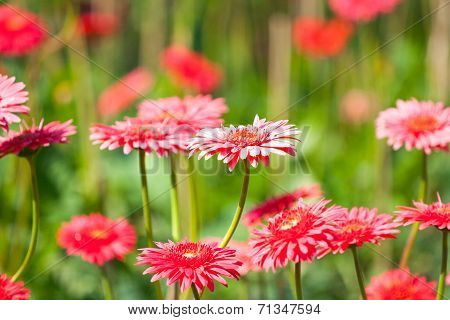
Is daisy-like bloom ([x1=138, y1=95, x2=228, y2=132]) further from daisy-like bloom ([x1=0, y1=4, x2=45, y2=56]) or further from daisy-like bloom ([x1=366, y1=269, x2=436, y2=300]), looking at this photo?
daisy-like bloom ([x1=0, y1=4, x2=45, y2=56])

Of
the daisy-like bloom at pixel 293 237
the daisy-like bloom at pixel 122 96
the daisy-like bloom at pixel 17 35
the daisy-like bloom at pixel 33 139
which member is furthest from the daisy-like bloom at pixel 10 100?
the daisy-like bloom at pixel 122 96

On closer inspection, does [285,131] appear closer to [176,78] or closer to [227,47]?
[176,78]

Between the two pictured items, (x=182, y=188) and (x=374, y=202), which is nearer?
(x=182, y=188)

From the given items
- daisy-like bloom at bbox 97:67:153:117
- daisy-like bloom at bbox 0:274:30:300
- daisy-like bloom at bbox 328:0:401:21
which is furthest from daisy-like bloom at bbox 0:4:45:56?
daisy-like bloom at bbox 328:0:401:21

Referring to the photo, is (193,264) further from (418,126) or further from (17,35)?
(17,35)

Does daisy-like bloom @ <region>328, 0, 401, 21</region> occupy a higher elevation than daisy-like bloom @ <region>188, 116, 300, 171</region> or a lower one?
higher

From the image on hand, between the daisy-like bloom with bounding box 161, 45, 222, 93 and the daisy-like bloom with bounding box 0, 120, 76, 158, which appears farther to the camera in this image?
the daisy-like bloom with bounding box 161, 45, 222, 93

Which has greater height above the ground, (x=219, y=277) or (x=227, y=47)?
(x=227, y=47)

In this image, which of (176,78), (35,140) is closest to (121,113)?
(176,78)

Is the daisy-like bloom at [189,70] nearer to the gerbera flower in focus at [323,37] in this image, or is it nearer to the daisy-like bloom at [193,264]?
the gerbera flower in focus at [323,37]
